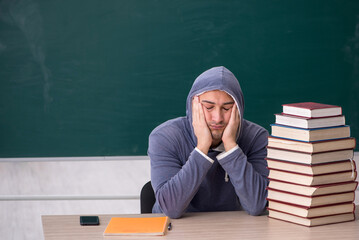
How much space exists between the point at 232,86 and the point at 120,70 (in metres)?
1.62

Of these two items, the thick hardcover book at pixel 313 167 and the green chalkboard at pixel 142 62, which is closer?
the thick hardcover book at pixel 313 167

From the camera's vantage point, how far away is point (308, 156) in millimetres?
1964

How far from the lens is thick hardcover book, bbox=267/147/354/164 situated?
1.97m

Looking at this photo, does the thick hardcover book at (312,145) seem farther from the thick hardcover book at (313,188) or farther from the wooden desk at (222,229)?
the wooden desk at (222,229)

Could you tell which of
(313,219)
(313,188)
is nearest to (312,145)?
(313,188)

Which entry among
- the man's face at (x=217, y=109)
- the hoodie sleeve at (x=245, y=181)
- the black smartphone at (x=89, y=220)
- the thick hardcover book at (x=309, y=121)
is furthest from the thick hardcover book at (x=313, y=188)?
the black smartphone at (x=89, y=220)

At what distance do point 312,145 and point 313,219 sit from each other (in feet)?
0.93

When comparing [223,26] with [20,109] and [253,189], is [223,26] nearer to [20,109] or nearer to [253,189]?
[20,109]

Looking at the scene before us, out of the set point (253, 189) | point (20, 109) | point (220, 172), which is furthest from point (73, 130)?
point (253, 189)

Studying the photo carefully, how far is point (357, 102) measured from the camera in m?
3.82

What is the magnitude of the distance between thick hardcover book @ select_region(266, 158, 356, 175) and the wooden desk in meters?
0.21

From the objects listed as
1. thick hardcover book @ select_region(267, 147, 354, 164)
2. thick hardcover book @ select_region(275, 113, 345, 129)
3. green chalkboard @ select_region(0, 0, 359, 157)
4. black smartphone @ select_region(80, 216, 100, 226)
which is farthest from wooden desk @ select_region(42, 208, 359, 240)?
green chalkboard @ select_region(0, 0, 359, 157)

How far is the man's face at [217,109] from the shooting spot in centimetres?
227

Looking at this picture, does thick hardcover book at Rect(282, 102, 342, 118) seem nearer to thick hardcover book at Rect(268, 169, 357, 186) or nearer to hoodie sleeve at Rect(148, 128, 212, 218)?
thick hardcover book at Rect(268, 169, 357, 186)
